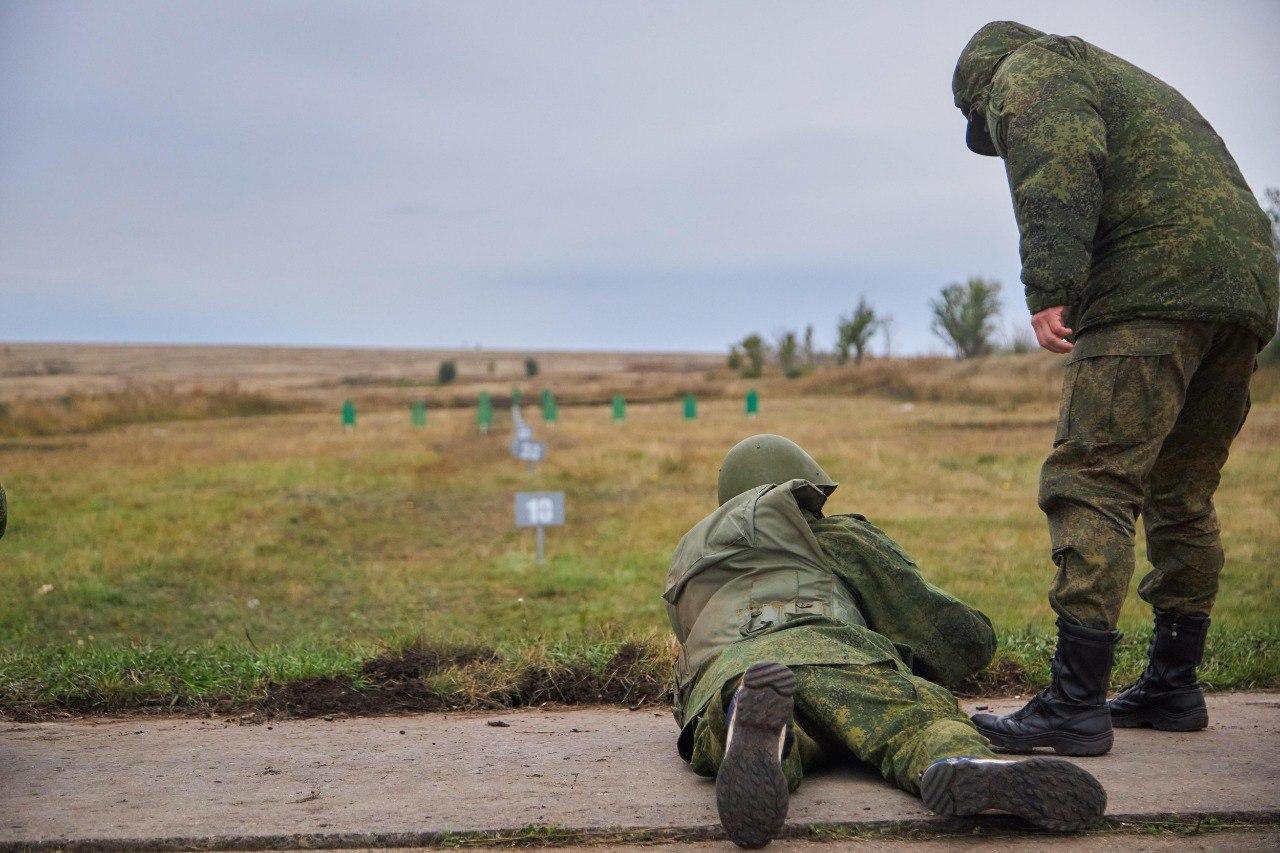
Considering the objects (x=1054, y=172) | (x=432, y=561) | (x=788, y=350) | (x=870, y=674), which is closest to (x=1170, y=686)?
(x=870, y=674)

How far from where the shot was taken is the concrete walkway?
2.68 m

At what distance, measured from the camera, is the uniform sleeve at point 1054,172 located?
123 inches

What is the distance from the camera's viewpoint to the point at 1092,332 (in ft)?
10.9

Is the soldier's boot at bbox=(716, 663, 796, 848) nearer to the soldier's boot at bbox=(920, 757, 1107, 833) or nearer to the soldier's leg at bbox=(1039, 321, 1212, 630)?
the soldier's boot at bbox=(920, 757, 1107, 833)

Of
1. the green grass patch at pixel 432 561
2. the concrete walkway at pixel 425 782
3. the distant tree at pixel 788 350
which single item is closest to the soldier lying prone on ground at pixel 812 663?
the concrete walkway at pixel 425 782

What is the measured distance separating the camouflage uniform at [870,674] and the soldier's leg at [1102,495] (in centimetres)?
28

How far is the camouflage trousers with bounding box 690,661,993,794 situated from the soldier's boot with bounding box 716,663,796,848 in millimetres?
285

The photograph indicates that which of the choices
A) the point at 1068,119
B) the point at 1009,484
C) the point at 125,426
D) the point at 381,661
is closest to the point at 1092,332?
the point at 1068,119

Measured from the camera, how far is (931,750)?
8.90ft

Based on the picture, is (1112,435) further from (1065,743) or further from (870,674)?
(870,674)

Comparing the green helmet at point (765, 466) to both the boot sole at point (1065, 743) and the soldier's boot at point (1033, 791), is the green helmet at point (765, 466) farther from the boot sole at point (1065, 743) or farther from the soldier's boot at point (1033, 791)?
the soldier's boot at point (1033, 791)

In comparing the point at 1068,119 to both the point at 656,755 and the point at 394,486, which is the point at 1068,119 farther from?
the point at 394,486

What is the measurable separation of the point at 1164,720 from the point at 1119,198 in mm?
1483

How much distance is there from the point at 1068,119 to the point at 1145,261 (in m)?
0.42
